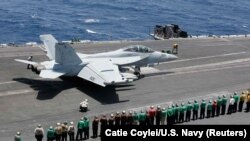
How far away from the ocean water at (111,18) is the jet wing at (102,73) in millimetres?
49041

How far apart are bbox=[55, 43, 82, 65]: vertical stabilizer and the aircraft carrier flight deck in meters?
2.51

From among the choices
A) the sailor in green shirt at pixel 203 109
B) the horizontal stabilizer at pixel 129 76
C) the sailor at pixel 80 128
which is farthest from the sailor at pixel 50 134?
the horizontal stabilizer at pixel 129 76

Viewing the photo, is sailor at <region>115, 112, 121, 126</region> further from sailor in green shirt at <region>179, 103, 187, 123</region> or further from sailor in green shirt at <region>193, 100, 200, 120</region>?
sailor in green shirt at <region>193, 100, 200, 120</region>

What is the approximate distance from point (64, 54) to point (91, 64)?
2869mm

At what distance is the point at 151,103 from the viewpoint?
44656 mm

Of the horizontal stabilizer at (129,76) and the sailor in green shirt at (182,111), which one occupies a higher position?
the horizontal stabilizer at (129,76)

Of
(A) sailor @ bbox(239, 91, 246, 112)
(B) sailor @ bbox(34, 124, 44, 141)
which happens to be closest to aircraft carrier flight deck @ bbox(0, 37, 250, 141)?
(A) sailor @ bbox(239, 91, 246, 112)

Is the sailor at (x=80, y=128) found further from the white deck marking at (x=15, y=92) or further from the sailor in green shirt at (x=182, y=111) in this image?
the white deck marking at (x=15, y=92)

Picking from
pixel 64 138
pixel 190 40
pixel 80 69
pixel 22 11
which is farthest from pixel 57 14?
pixel 64 138

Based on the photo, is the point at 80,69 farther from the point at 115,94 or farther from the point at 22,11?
the point at 22,11

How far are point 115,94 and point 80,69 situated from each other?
4.30 metres

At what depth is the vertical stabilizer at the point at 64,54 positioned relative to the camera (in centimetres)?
4703

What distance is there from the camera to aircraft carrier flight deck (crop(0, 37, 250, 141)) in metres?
40.3

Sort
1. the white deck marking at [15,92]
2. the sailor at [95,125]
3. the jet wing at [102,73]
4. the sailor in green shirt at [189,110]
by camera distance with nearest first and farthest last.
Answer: the sailor at [95,125], the sailor in green shirt at [189,110], the white deck marking at [15,92], the jet wing at [102,73]
